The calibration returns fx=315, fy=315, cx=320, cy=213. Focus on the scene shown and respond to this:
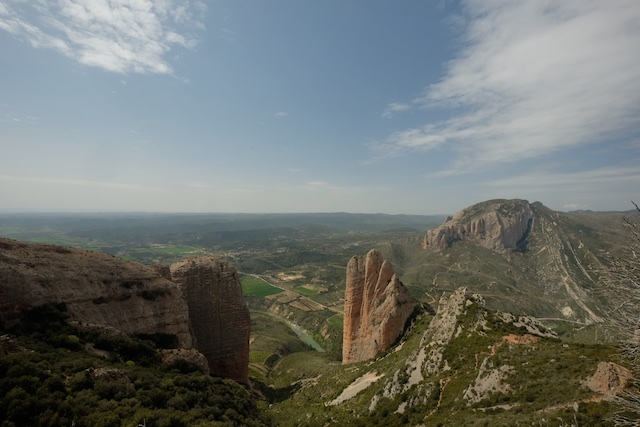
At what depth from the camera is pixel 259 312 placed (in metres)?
172

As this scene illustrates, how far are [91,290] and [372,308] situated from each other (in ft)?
149

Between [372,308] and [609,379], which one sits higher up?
[609,379]

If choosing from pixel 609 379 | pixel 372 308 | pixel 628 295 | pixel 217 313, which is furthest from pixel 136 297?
pixel 609 379

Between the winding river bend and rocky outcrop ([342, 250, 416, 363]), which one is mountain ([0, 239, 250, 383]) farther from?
the winding river bend

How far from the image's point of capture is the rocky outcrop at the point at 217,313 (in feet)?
160

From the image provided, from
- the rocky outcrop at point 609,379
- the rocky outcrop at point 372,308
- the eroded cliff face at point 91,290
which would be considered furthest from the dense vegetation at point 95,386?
the rocky outcrop at point 372,308

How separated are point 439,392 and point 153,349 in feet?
→ 100.0

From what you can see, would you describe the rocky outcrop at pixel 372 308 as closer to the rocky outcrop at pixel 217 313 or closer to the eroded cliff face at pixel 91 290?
the rocky outcrop at pixel 217 313

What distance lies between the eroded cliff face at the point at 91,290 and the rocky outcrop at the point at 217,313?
5.95m

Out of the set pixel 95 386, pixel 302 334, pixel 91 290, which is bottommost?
pixel 302 334

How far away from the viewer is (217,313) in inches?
1964

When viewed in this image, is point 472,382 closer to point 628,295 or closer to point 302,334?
point 628,295

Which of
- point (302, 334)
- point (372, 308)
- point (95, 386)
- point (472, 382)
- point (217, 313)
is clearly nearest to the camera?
point (95, 386)

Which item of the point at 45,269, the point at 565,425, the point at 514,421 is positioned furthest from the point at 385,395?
the point at 45,269
